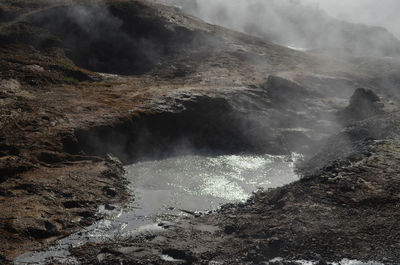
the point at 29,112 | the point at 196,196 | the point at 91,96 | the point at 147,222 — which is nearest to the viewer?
the point at 147,222

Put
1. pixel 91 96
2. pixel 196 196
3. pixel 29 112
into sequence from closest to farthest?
pixel 196 196 < pixel 29 112 < pixel 91 96

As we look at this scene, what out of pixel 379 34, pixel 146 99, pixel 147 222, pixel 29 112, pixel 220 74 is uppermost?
pixel 379 34

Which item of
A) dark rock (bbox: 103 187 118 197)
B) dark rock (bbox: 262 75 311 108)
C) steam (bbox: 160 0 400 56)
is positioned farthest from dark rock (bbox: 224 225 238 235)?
steam (bbox: 160 0 400 56)

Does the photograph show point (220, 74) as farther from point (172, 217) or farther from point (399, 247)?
point (399, 247)

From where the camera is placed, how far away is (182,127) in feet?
95.3

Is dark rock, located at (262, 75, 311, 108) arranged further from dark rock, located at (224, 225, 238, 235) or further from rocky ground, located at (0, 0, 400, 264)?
dark rock, located at (224, 225, 238, 235)

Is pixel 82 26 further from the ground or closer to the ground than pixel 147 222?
further from the ground

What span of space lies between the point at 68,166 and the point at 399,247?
1558 cm

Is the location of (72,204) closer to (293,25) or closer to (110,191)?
(110,191)

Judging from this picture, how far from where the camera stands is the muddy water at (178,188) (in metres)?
16.1

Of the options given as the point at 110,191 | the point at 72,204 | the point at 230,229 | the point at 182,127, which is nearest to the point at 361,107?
the point at 182,127

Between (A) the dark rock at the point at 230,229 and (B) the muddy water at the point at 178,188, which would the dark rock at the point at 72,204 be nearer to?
(B) the muddy water at the point at 178,188

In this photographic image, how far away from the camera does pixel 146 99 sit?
30.1 metres

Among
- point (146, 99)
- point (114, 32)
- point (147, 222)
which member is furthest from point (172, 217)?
point (114, 32)
